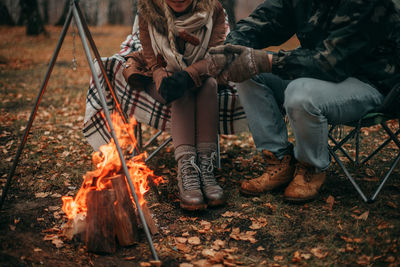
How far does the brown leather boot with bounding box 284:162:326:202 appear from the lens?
2439 mm

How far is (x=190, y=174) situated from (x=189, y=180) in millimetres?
49

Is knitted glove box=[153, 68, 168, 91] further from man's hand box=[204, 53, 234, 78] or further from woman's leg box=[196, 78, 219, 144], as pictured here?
man's hand box=[204, 53, 234, 78]

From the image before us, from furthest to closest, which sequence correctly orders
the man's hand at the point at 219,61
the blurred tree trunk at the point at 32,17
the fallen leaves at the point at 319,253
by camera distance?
the blurred tree trunk at the point at 32,17 < the man's hand at the point at 219,61 < the fallen leaves at the point at 319,253

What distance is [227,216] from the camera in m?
2.44

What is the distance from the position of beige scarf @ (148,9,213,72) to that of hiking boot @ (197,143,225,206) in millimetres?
701

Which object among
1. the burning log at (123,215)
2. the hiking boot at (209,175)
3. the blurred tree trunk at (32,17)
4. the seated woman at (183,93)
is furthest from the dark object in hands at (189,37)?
the blurred tree trunk at (32,17)

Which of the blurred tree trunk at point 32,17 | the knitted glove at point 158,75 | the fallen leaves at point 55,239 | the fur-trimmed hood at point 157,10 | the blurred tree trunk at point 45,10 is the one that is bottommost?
the fallen leaves at point 55,239

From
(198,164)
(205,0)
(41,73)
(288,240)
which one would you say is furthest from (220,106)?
(41,73)

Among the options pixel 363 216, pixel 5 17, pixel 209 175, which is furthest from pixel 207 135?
pixel 5 17

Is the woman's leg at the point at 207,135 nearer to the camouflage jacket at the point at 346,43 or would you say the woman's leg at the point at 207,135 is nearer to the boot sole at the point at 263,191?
the boot sole at the point at 263,191

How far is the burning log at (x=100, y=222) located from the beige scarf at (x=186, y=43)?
1.23 m

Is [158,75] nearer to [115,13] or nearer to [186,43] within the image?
[186,43]

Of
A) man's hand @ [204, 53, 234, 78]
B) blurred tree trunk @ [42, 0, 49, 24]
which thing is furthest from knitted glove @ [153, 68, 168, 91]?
blurred tree trunk @ [42, 0, 49, 24]

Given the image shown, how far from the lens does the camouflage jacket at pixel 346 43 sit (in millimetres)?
2035
